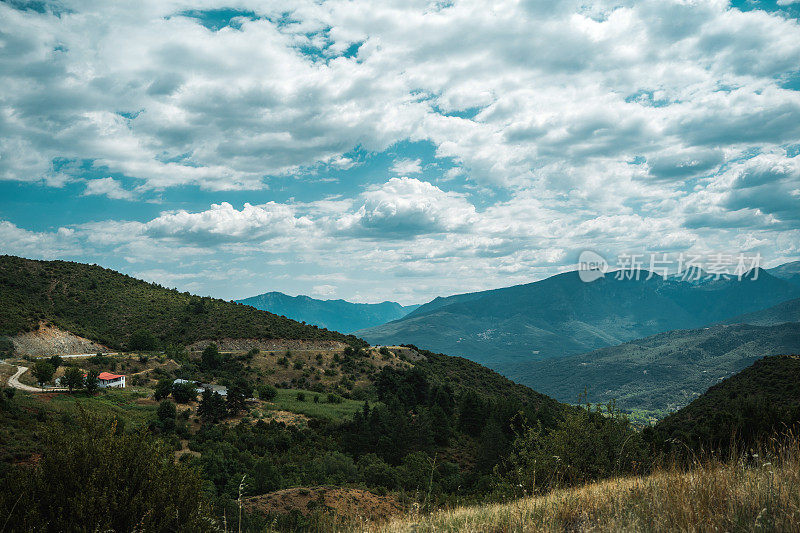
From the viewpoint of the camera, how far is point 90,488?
7.18 metres

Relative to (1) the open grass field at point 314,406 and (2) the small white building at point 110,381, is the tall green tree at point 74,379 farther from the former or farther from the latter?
(1) the open grass field at point 314,406

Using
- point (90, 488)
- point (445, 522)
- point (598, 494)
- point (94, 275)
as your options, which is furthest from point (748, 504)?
point (94, 275)

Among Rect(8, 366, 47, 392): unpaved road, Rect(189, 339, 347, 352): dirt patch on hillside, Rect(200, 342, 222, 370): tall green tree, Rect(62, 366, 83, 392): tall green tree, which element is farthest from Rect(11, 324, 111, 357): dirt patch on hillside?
Rect(62, 366, 83, 392): tall green tree

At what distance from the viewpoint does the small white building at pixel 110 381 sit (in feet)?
171

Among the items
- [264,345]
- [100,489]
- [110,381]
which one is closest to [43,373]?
[110,381]

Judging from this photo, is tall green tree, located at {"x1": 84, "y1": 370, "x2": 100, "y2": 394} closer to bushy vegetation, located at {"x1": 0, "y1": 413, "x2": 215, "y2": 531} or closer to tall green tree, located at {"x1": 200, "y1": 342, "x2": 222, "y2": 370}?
tall green tree, located at {"x1": 200, "y1": 342, "x2": 222, "y2": 370}

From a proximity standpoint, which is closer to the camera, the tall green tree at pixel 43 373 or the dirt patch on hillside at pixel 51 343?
the tall green tree at pixel 43 373

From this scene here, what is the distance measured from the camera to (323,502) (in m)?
20.2

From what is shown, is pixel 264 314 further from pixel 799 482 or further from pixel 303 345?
pixel 799 482

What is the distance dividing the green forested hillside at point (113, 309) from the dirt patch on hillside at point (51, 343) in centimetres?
165

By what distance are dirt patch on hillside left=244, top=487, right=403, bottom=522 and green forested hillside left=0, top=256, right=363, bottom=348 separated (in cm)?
7144

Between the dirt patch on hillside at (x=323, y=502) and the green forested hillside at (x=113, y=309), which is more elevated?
the green forested hillside at (x=113, y=309)

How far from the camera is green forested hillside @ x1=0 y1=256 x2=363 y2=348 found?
8175cm

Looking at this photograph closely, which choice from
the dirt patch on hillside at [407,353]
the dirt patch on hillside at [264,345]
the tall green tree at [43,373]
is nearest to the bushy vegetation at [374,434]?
the tall green tree at [43,373]
